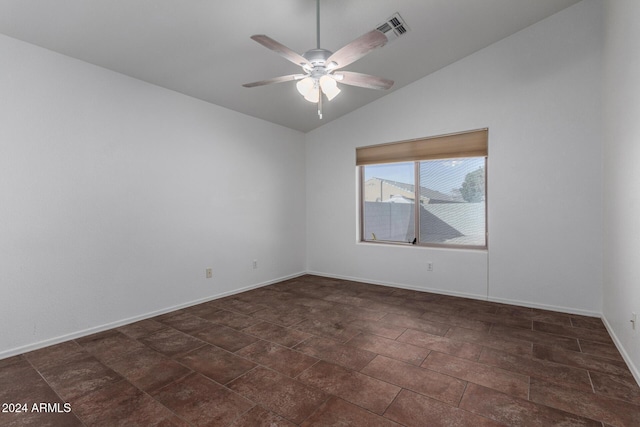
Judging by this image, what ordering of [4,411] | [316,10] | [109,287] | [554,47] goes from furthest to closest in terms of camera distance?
[554,47] < [109,287] < [316,10] < [4,411]

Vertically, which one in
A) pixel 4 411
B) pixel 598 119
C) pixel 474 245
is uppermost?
pixel 598 119

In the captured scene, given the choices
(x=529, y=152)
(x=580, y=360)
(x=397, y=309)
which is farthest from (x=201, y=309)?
(x=529, y=152)

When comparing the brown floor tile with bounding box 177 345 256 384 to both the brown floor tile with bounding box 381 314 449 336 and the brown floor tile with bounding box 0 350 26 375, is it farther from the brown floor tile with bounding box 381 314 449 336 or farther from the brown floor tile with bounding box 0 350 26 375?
the brown floor tile with bounding box 381 314 449 336

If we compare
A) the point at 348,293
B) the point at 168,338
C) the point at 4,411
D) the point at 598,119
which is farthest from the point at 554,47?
the point at 4,411

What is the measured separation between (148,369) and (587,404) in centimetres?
294

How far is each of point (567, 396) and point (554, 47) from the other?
3509mm

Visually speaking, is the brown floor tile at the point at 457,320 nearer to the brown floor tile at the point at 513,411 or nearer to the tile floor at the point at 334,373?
the tile floor at the point at 334,373

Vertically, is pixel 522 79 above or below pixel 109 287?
above

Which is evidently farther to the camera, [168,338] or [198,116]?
[198,116]

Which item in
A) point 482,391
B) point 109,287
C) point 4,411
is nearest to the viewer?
point 4,411

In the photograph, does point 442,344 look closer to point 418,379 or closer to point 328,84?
point 418,379

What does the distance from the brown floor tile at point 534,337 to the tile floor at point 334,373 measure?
0.04ft

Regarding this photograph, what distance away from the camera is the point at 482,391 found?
201cm

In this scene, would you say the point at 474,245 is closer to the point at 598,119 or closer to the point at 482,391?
the point at 598,119
